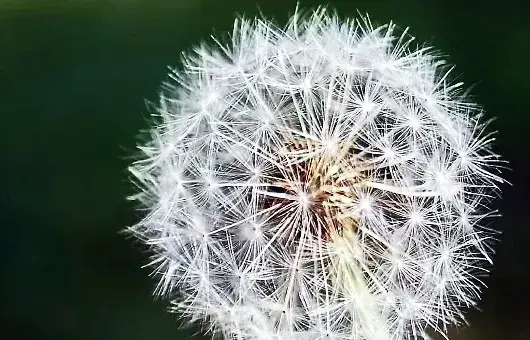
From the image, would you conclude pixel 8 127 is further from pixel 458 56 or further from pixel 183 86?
pixel 458 56

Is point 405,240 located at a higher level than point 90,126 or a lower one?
lower

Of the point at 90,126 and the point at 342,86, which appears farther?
the point at 90,126

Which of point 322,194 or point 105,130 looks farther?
point 105,130

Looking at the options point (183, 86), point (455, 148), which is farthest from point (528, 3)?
point (183, 86)
